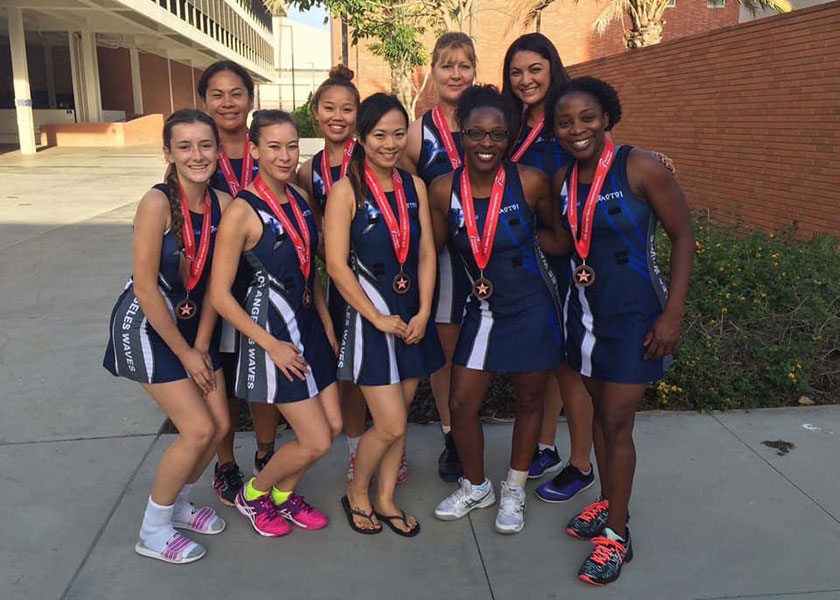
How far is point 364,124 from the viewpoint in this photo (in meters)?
2.92

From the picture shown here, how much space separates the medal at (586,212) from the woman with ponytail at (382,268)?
0.59 meters

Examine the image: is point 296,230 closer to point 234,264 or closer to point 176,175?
point 234,264

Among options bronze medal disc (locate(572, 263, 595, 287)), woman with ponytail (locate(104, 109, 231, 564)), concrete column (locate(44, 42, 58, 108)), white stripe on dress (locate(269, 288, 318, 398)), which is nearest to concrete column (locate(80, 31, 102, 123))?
concrete column (locate(44, 42, 58, 108))

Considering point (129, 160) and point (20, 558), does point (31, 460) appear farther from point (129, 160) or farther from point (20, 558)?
point (129, 160)

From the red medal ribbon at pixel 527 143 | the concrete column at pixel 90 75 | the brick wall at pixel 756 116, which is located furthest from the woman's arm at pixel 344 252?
the concrete column at pixel 90 75

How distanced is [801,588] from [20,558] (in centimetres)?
306

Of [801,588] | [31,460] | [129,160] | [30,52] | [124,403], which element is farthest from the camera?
[30,52]

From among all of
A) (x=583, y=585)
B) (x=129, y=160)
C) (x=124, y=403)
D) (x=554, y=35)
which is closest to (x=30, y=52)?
(x=129, y=160)

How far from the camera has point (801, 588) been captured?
2.75 meters

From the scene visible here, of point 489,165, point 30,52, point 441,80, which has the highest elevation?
point 30,52

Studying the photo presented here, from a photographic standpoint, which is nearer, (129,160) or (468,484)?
(468,484)

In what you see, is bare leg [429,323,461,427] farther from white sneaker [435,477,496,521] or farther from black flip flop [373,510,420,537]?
black flip flop [373,510,420,537]

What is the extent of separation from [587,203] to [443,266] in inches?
32.2

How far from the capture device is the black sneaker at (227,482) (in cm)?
341
